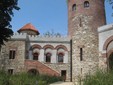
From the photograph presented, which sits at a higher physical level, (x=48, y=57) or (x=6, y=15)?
(x=6, y=15)

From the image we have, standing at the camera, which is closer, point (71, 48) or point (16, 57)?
point (16, 57)

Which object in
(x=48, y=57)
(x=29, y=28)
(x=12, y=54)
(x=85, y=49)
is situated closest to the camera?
(x=85, y=49)

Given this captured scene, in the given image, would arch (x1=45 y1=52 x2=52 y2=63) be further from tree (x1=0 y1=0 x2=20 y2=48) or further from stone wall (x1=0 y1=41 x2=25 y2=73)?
tree (x1=0 y1=0 x2=20 y2=48)

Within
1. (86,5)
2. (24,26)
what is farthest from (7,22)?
(24,26)

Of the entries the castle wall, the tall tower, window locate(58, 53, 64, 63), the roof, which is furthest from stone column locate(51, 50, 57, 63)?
the roof

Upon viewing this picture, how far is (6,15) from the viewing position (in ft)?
61.4

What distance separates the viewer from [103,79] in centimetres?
995

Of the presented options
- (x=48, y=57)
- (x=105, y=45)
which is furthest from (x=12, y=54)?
(x=105, y=45)

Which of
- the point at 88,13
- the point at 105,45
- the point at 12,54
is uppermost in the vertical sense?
the point at 88,13

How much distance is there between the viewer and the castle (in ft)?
88.3

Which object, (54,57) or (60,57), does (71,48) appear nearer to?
(60,57)

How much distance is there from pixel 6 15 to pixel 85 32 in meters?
12.0

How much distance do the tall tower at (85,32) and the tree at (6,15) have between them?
35.7 feet

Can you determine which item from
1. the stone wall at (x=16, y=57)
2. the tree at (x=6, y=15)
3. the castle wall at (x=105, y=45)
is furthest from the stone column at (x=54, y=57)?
→ the tree at (x=6, y=15)
